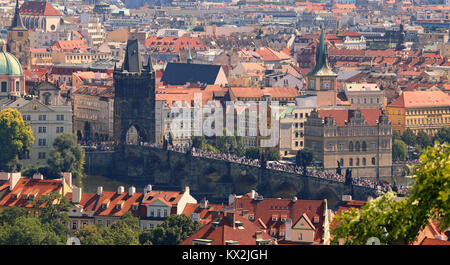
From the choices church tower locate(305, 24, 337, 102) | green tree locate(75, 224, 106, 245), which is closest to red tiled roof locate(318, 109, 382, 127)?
church tower locate(305, 24, 337, 102)

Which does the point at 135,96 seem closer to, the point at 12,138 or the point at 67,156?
the point at 12,138

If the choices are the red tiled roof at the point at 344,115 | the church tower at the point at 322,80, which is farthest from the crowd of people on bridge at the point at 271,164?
the church tower at the point at 322,80

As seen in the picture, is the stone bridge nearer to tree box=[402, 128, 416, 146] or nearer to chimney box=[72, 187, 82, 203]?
chimney box=[72, 187, 82, 203]

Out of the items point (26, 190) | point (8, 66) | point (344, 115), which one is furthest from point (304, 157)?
point (26, 190)

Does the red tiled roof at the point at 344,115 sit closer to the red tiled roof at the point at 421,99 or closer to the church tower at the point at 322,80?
the church tower at the point at 322,80
